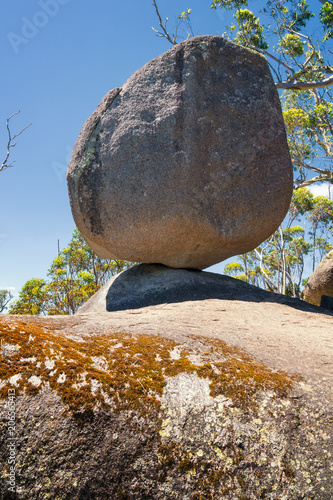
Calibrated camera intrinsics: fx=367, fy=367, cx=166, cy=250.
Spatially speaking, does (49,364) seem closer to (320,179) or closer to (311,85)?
(311,85)

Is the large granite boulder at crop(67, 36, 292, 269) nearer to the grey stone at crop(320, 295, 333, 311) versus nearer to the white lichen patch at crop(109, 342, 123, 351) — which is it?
the grey stone at crop(320, 295, 333, 311)

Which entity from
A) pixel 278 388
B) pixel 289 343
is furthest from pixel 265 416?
pixel 289 343

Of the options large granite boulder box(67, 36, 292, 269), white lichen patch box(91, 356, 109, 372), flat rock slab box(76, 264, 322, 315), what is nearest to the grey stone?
flat rock slab box(76, 264, 322, 315)

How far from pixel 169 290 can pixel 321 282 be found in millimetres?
7050

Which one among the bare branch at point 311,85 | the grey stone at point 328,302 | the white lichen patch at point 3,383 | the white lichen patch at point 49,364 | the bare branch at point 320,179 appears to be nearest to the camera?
the white lichen patch at point 3,383

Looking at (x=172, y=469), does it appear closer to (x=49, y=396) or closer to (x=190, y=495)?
(x=190, y=495)

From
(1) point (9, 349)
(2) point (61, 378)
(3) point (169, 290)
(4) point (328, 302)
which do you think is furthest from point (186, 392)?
(4) point (328, 302)

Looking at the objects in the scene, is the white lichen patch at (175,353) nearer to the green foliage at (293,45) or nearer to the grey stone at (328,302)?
the grey stone at (328,302)

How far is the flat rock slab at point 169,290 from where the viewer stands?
494cm

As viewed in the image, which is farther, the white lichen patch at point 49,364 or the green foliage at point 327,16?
the green foliage at point 327,16

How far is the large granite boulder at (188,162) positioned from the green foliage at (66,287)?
9.54 meters

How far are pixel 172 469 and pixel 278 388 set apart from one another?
793 millimetres

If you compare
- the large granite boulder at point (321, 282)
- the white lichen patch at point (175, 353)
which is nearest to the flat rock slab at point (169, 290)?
the white lichen patch at point (175, 353)

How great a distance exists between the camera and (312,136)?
13.6m
